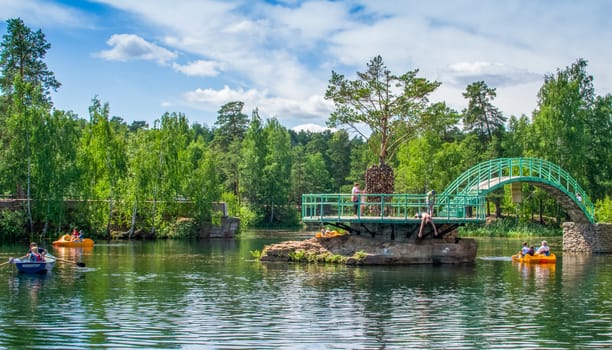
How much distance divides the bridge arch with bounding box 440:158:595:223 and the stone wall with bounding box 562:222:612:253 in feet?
1.57

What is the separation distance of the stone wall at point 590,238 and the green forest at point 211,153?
10.9 m

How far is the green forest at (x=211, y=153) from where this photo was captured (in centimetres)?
4738

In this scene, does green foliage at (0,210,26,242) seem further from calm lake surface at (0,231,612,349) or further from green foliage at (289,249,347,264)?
green foliage at (289,249,347,264)

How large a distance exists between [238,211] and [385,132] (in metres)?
35.8

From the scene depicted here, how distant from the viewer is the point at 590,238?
4909 cm

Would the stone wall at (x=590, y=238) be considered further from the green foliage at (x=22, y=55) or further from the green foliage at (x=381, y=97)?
the green foliage at (x=22, y=55)

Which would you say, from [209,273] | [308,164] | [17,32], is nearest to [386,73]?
[209,273]

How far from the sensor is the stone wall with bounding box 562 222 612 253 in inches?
1922

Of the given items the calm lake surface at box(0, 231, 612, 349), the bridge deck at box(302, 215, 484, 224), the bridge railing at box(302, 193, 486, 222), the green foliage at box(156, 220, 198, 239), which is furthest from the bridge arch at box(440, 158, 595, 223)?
the green foliage at box(156, 220, 198, 239)

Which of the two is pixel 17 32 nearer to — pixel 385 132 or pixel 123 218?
pixel 123 218

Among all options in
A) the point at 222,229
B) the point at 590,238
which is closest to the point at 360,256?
the point at 590,238

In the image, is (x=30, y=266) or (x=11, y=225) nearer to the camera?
(x=30, y=266)

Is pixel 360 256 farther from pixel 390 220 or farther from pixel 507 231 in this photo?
pixel 507 231

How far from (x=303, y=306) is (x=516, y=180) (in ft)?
79.9
